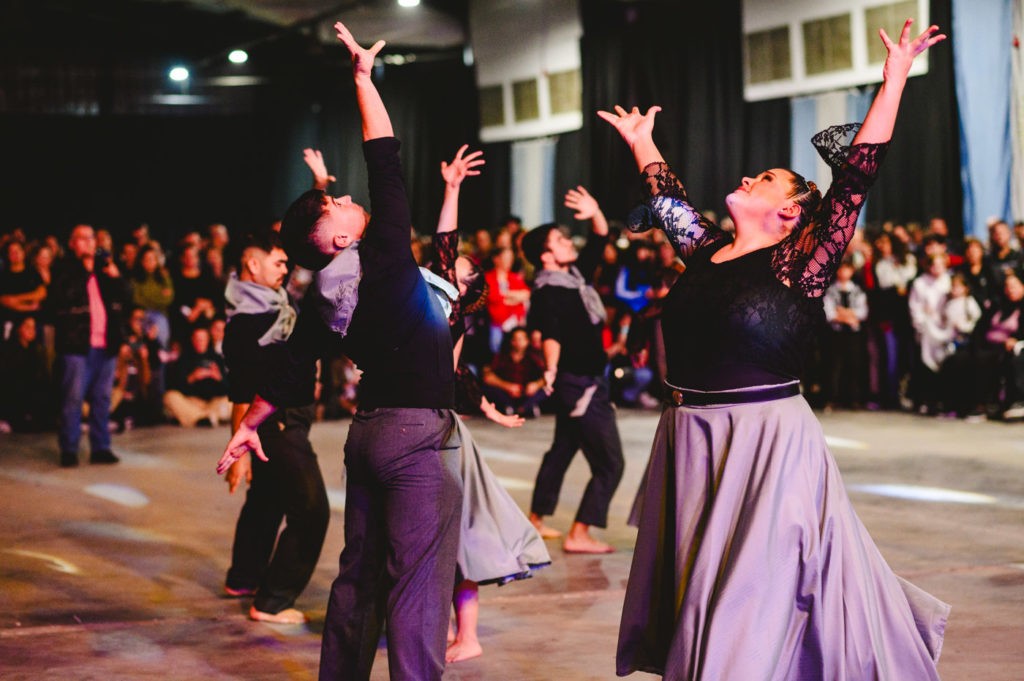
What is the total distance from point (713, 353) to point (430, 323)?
0.79m

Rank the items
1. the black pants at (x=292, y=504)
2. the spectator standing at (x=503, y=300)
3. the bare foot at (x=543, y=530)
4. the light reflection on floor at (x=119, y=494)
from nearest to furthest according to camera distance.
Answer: the black pants at (x=292, y=504)
the bare foot at (x=543, y=530)
the light reflection on floor at (x=119, y=494)
the spectator standing at (x=503, y=300)

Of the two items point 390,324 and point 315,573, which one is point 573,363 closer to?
point 315,573

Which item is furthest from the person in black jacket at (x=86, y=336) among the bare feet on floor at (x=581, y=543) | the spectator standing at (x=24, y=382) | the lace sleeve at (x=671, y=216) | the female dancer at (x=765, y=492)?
the female dancer at (x=765, y=492)

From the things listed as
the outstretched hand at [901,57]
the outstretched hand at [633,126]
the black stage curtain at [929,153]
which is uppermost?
the black stage curtain at [929,153]

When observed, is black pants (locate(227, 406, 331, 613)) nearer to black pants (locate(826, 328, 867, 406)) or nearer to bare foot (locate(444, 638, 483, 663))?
bare foot (locate(444, 638, 483, 663))

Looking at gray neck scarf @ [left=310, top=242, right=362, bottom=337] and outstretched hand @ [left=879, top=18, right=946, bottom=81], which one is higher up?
outstretched hand @ [left=879, top=18, right=946, bottom=81]

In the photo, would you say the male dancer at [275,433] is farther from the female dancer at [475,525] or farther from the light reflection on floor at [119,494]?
the light reflection on floor at [119,494]

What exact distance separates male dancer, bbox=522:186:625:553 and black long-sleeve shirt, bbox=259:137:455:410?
9.74ft

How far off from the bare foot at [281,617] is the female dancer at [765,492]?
2062 mm

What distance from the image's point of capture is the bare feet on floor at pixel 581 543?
6.42m

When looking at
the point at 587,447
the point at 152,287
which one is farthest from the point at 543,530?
the point at 152,287

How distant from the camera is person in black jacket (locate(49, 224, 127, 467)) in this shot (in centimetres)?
945

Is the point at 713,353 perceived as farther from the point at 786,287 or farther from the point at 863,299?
the point at 863,299

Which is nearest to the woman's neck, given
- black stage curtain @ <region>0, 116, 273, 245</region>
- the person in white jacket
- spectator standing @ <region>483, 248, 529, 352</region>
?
the person in white jacket
